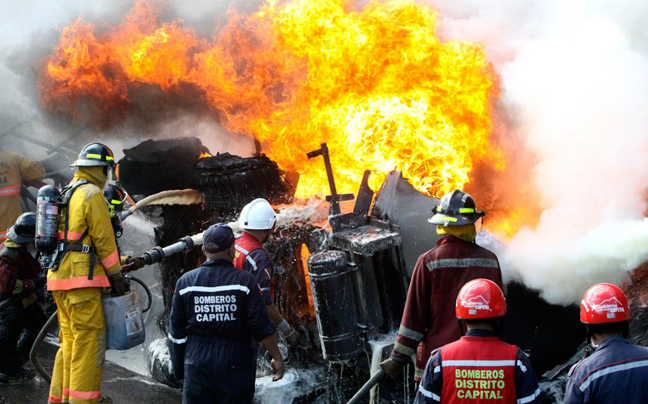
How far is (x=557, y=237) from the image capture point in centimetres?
586

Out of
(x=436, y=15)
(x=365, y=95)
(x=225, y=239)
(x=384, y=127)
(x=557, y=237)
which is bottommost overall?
(x=557, y=237)

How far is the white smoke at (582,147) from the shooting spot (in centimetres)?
539

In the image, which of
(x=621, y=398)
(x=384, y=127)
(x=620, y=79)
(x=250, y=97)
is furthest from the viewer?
(x=250, y=97)

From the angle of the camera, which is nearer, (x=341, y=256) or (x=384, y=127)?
(x=341, y=256)

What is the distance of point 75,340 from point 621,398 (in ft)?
12.4

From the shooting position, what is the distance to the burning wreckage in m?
5.62

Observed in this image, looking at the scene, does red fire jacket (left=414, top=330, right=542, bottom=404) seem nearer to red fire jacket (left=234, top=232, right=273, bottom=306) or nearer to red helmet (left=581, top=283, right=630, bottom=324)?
red helmet (left=581, top=283, right=630, bottom=324)

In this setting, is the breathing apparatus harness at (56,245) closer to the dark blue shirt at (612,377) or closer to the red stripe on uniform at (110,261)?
the red stripe on uniform at (110,261)

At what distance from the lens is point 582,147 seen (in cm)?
604

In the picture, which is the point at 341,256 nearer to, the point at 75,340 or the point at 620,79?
the point at 75,340

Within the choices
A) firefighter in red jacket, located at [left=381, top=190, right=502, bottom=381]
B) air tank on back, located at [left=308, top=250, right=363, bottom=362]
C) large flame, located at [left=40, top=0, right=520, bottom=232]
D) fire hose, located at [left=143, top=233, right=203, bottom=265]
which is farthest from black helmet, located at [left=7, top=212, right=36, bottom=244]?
firefighter in red jacket, located at [left=381, top=190, right=502, bottom=381]

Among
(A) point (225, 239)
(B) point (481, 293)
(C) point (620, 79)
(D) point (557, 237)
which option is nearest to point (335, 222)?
(D) point (557, 237)

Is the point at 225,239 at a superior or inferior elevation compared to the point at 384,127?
inferior

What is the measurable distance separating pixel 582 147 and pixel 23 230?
5963 millimetres
